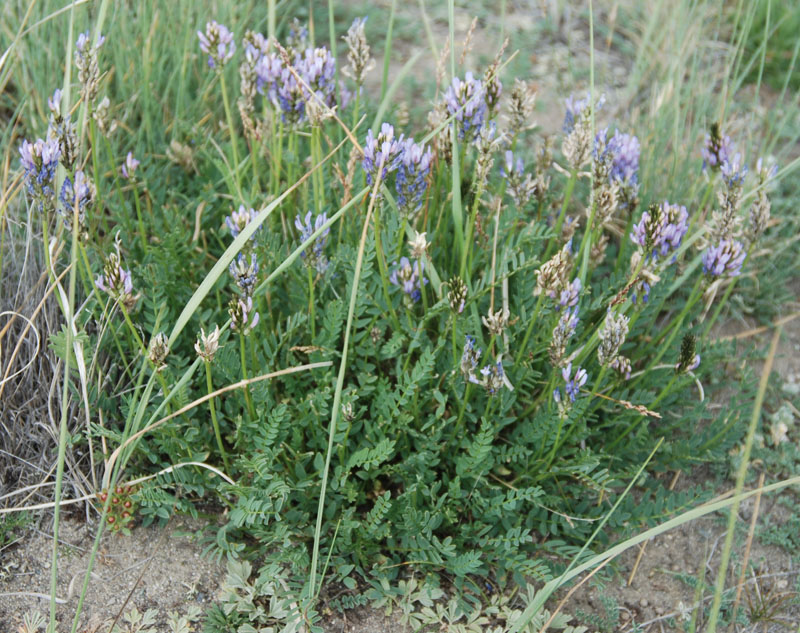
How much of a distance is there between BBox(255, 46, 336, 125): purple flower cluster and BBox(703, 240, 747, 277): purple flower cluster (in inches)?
46.7

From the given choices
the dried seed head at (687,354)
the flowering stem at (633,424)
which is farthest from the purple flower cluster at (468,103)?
the flowering stem at (633,424)

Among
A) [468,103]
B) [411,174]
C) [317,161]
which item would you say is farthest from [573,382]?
[317,161]

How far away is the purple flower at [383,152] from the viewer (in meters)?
2.09

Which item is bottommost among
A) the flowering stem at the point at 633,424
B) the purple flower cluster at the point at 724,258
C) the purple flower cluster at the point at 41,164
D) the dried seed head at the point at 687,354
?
the flowering stem at the point at 633,424

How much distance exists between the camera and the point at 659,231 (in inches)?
85.2

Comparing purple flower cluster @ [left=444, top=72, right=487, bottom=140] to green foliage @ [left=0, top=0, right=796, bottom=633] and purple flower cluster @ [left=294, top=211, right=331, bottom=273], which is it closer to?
green foliage @ [left=0, top=0, right=796, bottom=633]

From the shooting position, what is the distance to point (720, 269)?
7.54 ft

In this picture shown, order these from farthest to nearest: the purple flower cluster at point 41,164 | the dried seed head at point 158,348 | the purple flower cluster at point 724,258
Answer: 1. the purple flower cluster at point 724,258
2. the purple flower cluster at point 41,164
3. the dried seed head at point 158,348

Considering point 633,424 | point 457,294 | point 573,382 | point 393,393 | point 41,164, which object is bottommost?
point 633,424

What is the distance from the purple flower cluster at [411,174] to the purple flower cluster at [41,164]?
87 cm

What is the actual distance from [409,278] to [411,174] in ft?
1.01

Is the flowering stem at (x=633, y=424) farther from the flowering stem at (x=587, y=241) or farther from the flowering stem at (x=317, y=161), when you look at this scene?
the flowering stem at (x=317, y=161)

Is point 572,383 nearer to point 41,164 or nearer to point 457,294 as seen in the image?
point 457,294

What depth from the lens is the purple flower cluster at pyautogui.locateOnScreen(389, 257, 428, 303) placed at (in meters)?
2.35
